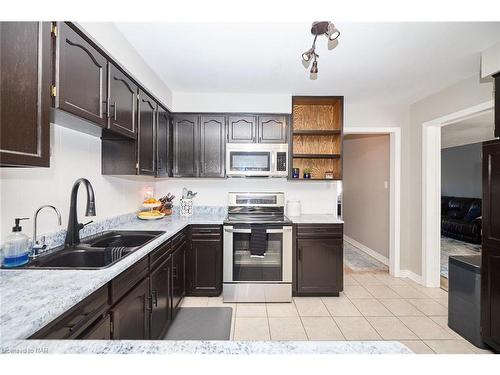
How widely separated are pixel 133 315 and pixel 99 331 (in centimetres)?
37

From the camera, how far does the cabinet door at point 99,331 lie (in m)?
1.06

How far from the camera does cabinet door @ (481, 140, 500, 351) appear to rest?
1.80 m

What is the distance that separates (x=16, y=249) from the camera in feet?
4.12

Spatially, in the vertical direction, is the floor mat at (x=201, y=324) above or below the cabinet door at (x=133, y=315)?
below

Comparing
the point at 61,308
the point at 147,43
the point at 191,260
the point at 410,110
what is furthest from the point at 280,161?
the point at 61,308

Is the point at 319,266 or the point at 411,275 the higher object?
the point at 319,266

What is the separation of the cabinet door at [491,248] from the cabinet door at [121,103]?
2.85m

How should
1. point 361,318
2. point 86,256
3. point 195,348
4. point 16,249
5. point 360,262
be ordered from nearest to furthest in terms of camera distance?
1. point 195,348
2. point 16,249
3. point 86,256
4. point 361,318
5. point 360,262

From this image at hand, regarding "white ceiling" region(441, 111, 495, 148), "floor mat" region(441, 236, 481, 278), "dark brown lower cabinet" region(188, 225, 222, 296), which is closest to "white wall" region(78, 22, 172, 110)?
"dark brown lower cabinet" region(188, 225, 222, 296)

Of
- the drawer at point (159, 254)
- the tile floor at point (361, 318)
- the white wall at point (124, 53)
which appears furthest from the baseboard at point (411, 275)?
the white wall at point (124, 53)

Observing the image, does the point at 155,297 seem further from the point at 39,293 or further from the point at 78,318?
the point at 39,293

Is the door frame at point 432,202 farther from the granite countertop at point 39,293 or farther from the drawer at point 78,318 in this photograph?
the drawer at point 78,318

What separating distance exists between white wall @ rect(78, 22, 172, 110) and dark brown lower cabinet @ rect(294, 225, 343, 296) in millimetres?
2230

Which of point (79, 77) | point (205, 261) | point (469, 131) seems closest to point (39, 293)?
point (79, 77)
